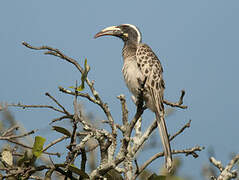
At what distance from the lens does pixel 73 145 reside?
2137mm

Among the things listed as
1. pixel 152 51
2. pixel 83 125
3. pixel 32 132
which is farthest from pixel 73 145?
pixel 152 51

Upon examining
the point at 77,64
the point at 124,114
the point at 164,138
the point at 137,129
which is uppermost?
the point at 77,64

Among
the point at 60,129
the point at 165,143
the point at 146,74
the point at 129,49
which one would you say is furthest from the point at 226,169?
the point at 129,49

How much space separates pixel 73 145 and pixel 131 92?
283 centimetres

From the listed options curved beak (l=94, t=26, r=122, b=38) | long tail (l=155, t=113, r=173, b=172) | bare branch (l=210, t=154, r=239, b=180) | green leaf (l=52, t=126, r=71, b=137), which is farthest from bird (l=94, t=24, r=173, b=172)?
green leaf (l=52, t=126, r=71, b=137)

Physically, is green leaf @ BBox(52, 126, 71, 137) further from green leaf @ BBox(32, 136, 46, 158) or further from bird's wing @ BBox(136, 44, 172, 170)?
bird's wing @ BBox(136, 44, 172, 170)

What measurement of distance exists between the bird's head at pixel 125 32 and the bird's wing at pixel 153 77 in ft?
1.59

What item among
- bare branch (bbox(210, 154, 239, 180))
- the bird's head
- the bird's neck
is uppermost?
the bird's head

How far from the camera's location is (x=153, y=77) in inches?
190

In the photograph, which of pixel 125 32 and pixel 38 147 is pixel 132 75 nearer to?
pixel 125 32

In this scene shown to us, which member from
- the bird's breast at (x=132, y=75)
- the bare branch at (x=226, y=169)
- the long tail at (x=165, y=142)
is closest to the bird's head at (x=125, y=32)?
the bird's breast at (x=132, y=75)

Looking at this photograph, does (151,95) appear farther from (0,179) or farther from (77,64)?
(0,179)

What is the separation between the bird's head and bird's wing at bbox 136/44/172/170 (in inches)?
19.1

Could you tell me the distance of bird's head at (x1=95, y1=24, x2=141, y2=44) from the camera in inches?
231
